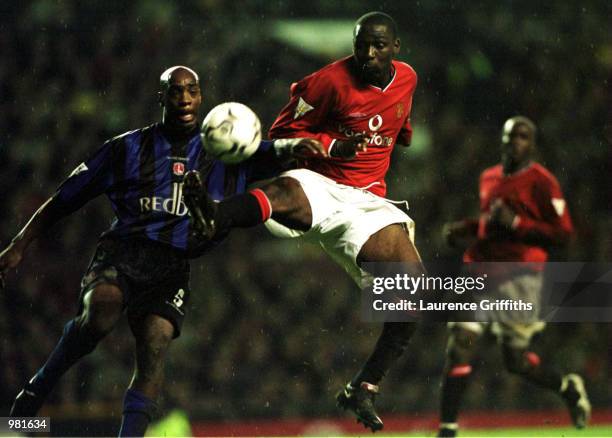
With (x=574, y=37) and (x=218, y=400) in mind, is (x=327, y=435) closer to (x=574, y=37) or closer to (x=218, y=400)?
(x=218, y=400)

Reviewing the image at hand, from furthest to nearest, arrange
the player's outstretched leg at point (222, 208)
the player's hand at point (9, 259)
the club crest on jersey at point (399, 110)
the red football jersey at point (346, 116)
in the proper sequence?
the club crest on jersey at point (399, 110) < the red football jersey at point (346, 116) < the player's hand at point (9, 259) < the player's outstretched leg at point (222, 208)

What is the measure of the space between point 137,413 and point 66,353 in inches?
17.4

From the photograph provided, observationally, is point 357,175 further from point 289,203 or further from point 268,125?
point 268,125


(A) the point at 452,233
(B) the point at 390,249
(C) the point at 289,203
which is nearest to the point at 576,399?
(A) the point at 452,233

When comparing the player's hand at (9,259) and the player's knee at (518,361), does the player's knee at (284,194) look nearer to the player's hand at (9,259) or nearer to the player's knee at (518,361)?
the player's hand at (9,259)

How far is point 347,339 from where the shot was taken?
28.5 ft

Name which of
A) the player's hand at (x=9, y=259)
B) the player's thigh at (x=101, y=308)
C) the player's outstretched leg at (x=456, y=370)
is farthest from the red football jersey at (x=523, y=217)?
the player's hand at (x=9, y=259)

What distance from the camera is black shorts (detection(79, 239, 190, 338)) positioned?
457cm

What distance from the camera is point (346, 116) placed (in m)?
4.88

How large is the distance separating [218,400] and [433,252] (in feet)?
7.25

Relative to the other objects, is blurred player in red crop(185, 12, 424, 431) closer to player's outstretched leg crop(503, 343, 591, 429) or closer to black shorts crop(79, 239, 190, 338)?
black shorts crop(79, 239, 190, 338)

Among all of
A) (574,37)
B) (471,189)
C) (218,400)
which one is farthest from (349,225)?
(574,37)

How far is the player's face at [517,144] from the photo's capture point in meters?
6.88

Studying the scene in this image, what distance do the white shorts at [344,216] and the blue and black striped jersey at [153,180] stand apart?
0.21 metres
